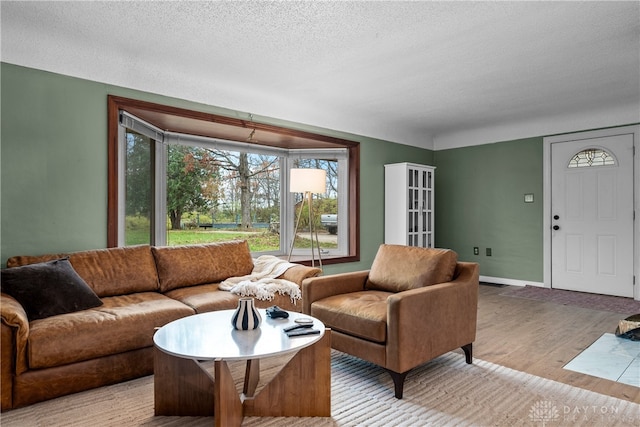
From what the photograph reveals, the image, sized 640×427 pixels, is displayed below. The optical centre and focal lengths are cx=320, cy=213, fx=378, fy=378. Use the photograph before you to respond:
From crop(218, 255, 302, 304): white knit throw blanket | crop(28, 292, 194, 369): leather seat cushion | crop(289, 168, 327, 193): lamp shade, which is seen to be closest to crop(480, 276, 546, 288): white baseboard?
crop(289, 168, 327, 193): lamp shade

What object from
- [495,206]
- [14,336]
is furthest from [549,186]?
[14,336]

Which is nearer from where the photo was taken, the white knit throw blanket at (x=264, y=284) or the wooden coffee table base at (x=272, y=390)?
the wooden coffee table base at (x=272, y=390)

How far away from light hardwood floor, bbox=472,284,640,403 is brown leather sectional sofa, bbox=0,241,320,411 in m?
1.61

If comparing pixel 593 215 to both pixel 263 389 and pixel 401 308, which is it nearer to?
pixel 401 308

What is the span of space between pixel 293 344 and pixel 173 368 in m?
0.68

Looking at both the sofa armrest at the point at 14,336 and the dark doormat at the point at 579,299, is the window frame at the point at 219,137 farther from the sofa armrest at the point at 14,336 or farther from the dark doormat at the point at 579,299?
the dark doormat at the point at 579,299

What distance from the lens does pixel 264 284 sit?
124 inches

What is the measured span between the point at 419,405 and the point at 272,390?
808 millimetres

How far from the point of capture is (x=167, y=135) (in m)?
3.99

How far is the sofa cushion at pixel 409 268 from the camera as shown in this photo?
8.66ft

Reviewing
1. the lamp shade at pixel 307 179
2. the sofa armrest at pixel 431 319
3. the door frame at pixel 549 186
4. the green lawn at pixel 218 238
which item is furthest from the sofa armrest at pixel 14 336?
the door frame at pixel 549 186

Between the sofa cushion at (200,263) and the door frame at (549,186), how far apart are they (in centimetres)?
415

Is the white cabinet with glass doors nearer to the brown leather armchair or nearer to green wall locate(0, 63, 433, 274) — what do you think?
the brown leather armchair

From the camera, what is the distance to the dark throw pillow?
2.30 metres
